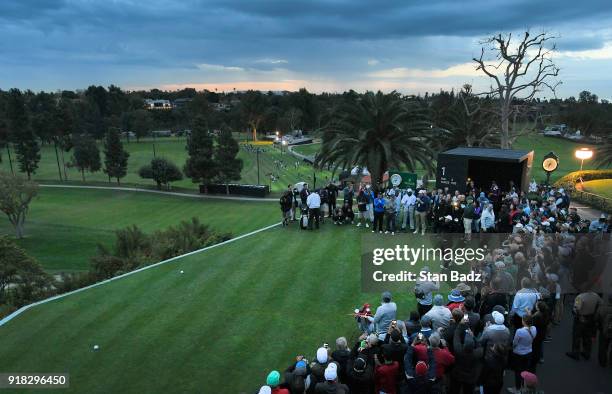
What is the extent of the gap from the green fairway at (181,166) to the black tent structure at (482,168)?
35.3 metres

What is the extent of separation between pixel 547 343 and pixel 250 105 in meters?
125

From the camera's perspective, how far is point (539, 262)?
1096 cm

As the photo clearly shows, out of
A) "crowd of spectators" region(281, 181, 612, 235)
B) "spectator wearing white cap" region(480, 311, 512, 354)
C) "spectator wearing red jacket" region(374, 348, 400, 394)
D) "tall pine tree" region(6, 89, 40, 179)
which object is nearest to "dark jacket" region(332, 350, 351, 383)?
"spectator wearing red jacket" region(374, 348, 400, 394)

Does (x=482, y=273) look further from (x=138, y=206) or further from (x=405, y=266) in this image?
(x=138, y=206)

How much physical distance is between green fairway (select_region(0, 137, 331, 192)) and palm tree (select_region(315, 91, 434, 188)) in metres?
30.3

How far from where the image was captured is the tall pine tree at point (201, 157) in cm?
5584

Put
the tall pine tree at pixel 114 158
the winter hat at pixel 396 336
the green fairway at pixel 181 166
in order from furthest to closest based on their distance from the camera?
the tall pine tree at pixel 114 158 < the green fairway at pixel 181 166 < the winter hat at pixel 396 336

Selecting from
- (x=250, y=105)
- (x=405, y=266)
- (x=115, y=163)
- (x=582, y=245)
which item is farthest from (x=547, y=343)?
(x=250, y=105)

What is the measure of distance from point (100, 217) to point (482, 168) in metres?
40.4

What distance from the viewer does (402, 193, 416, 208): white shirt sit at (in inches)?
691

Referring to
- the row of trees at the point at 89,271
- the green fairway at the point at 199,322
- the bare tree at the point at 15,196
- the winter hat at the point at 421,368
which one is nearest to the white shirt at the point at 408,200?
the green fairway at the point at 199,322

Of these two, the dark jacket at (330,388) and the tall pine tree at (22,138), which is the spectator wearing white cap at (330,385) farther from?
the tall pine tree at (22,138)

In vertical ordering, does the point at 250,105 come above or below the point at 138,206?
above

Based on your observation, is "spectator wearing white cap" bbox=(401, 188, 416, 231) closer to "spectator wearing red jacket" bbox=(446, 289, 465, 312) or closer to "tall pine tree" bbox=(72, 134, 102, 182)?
"spectator wearing red jacket" bbox=(446, 289, 465, 312)
